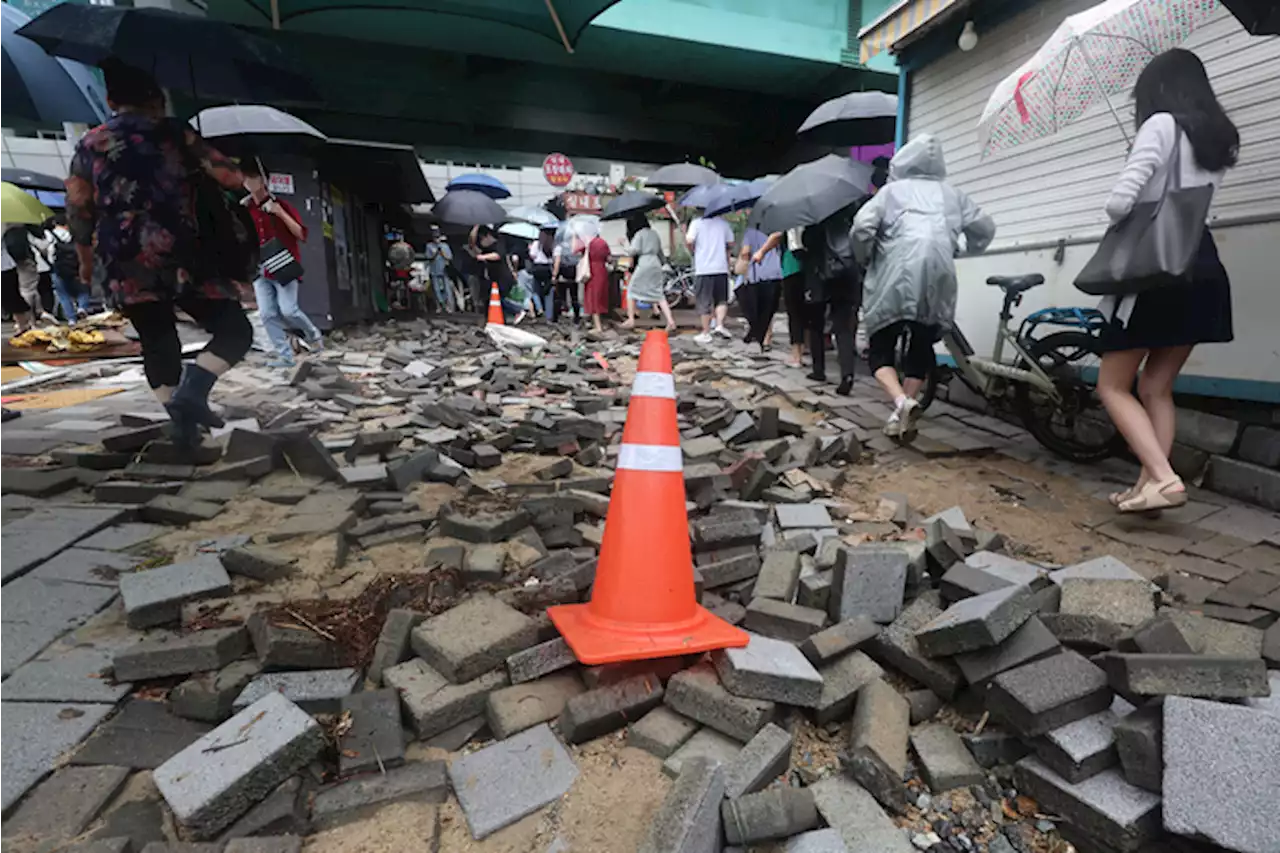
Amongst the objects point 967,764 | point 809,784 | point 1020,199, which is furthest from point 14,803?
point 1020,199

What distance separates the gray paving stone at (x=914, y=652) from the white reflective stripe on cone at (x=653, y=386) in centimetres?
108

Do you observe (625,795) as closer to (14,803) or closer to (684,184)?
(14,803)

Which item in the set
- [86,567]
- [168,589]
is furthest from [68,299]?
[168,589]

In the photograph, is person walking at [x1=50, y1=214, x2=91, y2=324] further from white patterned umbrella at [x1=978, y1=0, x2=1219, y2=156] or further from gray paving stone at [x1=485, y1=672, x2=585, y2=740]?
white patterned umbrella at [x1=978, y1=0, x2=1219, y2=156]

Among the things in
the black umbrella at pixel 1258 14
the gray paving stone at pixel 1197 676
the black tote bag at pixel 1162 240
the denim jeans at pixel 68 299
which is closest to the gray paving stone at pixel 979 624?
the gray paving stone at pixel 1197 676

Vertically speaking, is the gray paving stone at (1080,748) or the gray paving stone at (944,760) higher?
the gray paving stone at (1080,748)

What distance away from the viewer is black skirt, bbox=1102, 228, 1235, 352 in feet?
10.1

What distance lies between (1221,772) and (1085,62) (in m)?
3.62

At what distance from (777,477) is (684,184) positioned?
1012 cm

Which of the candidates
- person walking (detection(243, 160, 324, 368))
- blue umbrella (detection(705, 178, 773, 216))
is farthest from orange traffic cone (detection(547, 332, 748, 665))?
blue umbrella (detection(705, 178, 773, 216))

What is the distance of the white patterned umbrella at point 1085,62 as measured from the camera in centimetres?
327

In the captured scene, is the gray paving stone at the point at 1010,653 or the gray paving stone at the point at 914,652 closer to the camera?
the gray paving stone at the point at 1010,653

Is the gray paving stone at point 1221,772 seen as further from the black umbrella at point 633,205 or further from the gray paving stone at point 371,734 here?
the black umbrella at point 633,205

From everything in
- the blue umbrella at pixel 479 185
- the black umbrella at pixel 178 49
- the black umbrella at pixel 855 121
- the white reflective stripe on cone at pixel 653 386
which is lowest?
the white reflective stripe on cone at pixel 653 386
